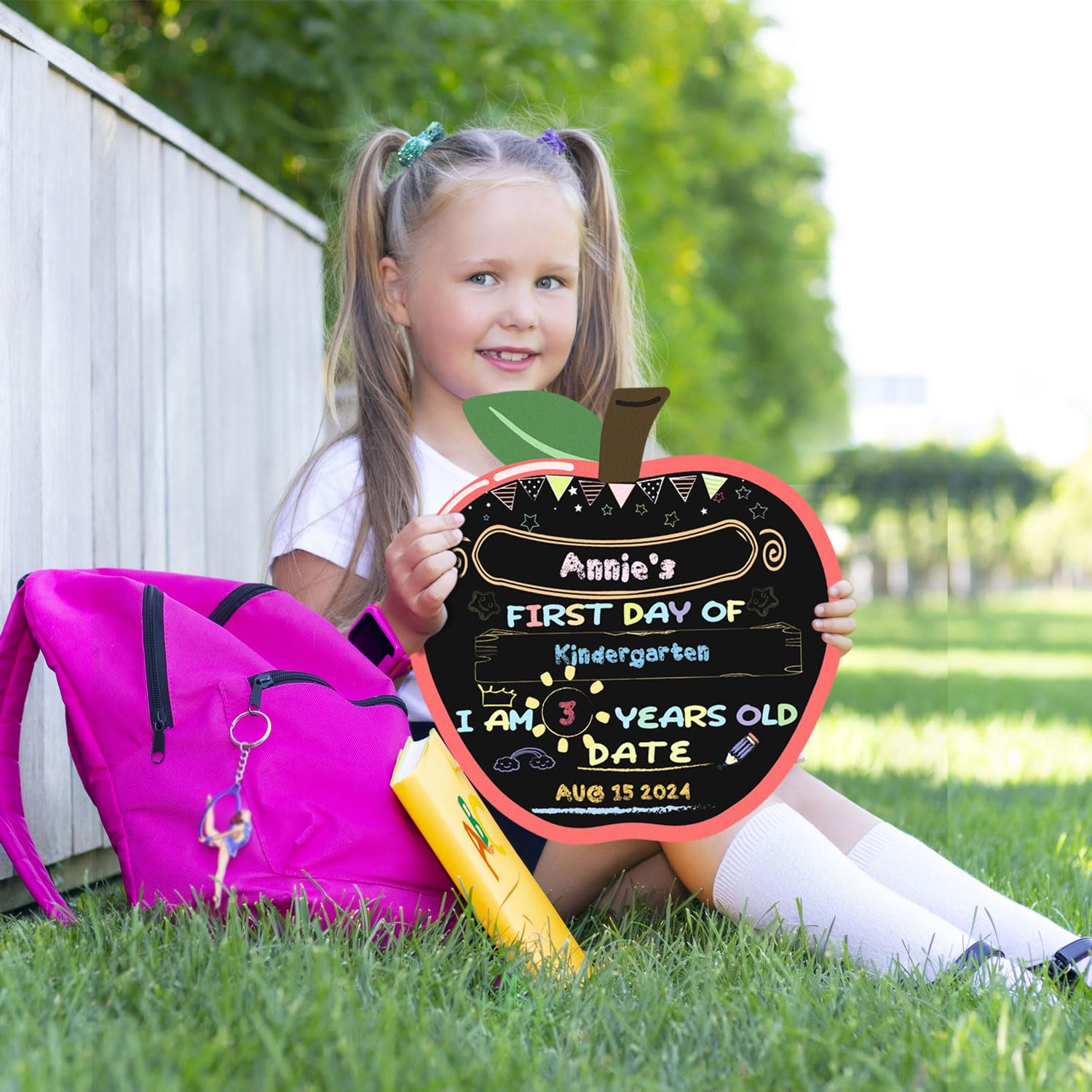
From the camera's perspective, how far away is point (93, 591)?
164 cm

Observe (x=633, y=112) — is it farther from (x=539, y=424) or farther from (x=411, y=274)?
(x=539, y=424)

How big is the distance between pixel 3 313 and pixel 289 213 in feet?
4.99

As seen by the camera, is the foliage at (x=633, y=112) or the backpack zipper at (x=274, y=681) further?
the foliage at (x=633, y=112)

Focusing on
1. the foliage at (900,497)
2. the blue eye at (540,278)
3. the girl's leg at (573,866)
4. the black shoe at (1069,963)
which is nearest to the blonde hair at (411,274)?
the blue eye at (540,278)

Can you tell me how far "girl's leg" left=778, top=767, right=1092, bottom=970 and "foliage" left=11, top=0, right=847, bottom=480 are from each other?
5.05ft

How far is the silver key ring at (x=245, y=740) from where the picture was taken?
1534mm

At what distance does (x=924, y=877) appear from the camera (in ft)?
6.01

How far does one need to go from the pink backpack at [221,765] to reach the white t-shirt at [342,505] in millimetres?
318

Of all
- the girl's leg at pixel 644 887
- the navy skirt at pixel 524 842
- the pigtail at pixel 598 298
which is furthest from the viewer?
the pigtail at pixel 598 298

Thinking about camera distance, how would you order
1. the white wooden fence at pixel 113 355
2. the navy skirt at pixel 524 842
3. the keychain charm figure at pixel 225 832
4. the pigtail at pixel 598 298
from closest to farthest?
the keychain charm figure at pixel 225 832 → the navy skirt at pixel 524 842 → the white wooden fence at pixel 113 355 → the pigtail at pixel 598 298

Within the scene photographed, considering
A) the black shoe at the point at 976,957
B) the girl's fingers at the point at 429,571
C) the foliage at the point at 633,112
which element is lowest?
the black shoe at the point at 976,957

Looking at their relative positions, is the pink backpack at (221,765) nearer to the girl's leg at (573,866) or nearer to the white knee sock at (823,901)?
the girl's leg at (573,866)

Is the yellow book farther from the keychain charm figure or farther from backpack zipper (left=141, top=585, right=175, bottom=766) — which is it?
backpack zipper (left=141, top=585, right=175, bottom=766)

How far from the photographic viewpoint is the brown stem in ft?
5.61
